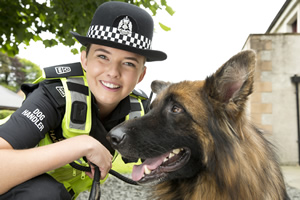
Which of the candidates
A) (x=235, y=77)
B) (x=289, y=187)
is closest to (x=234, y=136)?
(x=235, y=77)

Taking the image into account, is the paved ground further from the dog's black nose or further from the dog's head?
the dog's black nose

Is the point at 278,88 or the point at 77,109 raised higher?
the point at 278,88

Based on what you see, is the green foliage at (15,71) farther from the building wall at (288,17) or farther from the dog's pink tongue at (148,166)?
the dog's pink tongue at (148,166)

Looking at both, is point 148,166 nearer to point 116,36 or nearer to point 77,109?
point 77,109

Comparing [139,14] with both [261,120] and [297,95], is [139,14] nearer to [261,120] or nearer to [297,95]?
[261,120]

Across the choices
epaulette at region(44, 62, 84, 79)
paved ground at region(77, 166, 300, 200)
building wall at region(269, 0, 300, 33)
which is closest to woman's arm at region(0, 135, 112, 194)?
epaulette at region(44, 62, 84, 79)

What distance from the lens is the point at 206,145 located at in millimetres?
2154

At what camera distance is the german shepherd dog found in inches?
84.5

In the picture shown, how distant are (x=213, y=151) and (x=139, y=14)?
1.39 metres

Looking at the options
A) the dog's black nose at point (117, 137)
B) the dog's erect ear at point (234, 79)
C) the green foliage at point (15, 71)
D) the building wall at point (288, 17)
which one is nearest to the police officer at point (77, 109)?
the dog's black nose at point (117, 137)

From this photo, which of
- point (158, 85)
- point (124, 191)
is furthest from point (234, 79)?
point (124, 191)

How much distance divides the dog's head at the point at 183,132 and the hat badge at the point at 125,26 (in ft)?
2.34

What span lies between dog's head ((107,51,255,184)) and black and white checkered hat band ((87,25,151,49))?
608 mm

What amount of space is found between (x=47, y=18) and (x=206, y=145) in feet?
17.9
